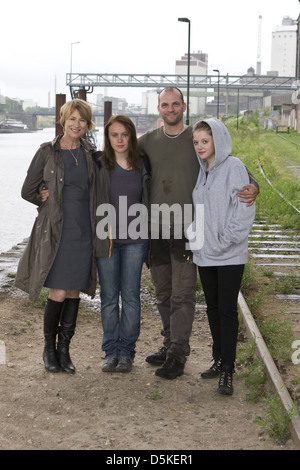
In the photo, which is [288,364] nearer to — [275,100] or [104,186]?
[104,186]

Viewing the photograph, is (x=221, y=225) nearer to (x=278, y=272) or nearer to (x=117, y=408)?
(x=117, y=408)

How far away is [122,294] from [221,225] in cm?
112

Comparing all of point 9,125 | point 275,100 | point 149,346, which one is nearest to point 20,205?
point 149,346

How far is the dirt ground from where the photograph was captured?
14.6ft

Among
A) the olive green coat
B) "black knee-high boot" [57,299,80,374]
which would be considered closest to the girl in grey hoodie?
the olive green coat

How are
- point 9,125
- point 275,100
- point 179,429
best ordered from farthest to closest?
point 9,125 → point 275,100 → point 179,429

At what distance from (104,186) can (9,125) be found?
498ft

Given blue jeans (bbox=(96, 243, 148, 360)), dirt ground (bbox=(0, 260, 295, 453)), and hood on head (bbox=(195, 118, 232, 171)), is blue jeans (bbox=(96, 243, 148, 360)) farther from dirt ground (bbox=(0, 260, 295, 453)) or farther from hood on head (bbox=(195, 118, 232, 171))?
hood on head (bbox=(195, 118, 232, 171))

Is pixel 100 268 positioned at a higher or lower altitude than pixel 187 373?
higher

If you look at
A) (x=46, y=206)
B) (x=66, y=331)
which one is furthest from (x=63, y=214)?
(x=66, y=331)

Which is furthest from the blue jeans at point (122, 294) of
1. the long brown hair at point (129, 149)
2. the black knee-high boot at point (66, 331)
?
the long brown hair at point (129, 149)

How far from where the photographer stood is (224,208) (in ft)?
16.5

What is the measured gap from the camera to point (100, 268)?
5.55 m

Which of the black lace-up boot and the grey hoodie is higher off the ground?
the grey hoodie
